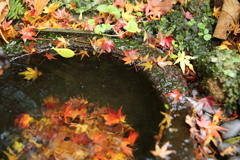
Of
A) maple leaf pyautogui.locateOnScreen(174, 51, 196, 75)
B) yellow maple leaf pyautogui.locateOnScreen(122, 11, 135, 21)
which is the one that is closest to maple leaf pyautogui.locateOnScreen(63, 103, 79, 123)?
maple leaf pyautogui.locateOnScreen(174, 51, 196, 75)

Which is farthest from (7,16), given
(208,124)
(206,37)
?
(208,124)

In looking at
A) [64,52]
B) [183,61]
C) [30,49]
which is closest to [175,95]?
[183,61]

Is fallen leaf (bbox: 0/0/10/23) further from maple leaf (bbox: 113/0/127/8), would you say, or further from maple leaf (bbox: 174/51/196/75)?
maple leaf (bbox: 174/51/196/75)

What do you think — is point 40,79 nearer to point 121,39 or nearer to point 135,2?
point 121,39

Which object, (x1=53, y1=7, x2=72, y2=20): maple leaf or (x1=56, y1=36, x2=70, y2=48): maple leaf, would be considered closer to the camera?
(x1=56, y1=36, x2=70, y2=48): maple leaf

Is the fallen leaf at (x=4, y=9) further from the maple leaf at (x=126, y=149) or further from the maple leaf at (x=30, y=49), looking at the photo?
the maple leaf at (x=126, y=149)

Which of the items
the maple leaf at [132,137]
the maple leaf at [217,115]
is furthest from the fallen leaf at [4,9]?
the maple leaf at [217,115]

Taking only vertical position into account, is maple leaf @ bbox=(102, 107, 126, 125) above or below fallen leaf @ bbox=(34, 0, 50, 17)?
below

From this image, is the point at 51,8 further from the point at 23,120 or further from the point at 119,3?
the point at 23,120
